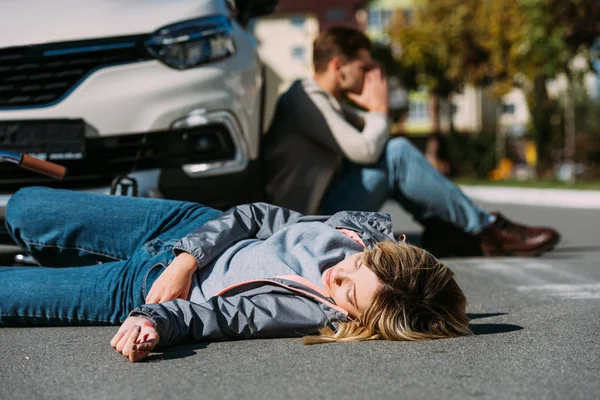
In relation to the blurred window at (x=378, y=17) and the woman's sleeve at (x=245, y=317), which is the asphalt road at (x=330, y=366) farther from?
the blurred window at (x=378, y=17)

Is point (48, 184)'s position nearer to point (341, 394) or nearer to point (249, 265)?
point (249, 265)

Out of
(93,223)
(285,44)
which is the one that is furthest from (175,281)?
(285,44)

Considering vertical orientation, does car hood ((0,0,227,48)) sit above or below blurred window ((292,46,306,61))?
above

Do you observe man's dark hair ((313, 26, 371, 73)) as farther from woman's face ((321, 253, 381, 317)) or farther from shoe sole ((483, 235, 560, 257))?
woman's face ((321, 253, 381, 317))

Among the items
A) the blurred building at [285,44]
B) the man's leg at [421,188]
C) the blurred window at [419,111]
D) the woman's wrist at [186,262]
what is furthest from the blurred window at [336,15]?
the woman's wrist at [186,262]

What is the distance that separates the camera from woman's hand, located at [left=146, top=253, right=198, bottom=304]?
12.5ft

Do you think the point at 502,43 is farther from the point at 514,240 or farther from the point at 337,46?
the point at 337,46

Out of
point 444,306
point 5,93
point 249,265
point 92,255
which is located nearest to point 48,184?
point 5,93

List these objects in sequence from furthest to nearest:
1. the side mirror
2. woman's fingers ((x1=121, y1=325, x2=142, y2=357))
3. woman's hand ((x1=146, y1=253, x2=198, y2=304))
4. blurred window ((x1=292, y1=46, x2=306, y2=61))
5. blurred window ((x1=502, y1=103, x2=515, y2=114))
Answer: blurred window ((x1=502, y1=103, x2=515, y2=114)) < blurred window ((x1=292, y1=46, x2=306, y2=61)) < the side mirror < woman's hand ((x1=146, y1=253, x2=198, y2=304)) < woman's fingers ((x1=121, y1=325, x2=142, y2=357))

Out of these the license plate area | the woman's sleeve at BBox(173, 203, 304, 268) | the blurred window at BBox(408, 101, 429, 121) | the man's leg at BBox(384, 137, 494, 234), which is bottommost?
the blurred window at BBox(408, 101, 429, 121)

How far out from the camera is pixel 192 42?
5.58 metres

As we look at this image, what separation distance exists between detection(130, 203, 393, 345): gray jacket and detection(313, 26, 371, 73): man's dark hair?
294 cm

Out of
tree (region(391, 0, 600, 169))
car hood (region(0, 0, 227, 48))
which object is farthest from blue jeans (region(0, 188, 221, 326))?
tree (region(391, 0, 600, 169))

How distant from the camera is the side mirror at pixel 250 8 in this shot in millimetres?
6504
